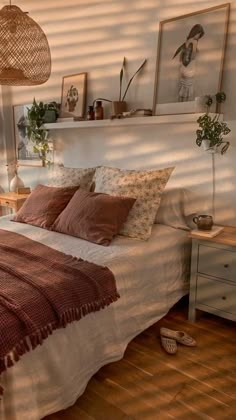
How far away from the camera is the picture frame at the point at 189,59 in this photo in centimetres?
213

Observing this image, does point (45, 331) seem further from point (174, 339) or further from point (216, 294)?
point (216, 294)

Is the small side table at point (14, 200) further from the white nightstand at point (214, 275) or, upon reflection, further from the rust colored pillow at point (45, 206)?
the white nightstand at point (214, 275)

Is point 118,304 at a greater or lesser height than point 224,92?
lesser

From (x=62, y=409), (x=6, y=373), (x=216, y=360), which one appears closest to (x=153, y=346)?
(x=216, y=360)

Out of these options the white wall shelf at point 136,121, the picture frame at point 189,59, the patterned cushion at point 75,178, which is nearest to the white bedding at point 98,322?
the patterned cushion at point 75,178

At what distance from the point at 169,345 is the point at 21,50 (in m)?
1.90

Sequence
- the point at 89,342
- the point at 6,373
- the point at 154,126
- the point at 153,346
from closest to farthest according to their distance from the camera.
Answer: the point at 6,373 → the point at 89,342 → the point at 153,346 → the point at 154,126

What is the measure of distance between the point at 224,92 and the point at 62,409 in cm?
210

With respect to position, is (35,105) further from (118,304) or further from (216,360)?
(216,360)

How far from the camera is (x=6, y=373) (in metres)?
1.18

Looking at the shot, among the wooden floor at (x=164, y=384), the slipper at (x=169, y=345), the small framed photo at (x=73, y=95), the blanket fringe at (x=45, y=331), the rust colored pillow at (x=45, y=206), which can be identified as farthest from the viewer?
the small framed photo at (x=73, y=95)

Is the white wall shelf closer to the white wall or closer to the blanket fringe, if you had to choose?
the white wall

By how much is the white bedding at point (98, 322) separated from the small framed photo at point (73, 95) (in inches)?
48.8

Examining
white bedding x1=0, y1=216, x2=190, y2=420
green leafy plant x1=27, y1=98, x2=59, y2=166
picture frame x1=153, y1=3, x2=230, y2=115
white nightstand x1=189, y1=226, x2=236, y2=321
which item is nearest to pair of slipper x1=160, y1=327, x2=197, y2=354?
white bedding x1=0, y1=216, x2=190, y2=420
